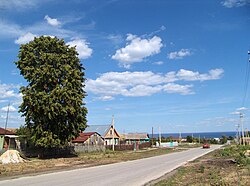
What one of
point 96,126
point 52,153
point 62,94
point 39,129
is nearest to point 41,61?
point 62,94

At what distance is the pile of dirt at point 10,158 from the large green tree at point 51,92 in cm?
398

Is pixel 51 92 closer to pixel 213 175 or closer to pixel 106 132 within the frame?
pixel 213 175

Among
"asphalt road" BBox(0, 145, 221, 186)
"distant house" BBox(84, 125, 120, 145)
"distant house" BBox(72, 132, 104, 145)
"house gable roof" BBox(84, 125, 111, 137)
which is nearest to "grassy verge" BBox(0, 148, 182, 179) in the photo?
"asphalt road" BBox(0, 145, 221, 186)

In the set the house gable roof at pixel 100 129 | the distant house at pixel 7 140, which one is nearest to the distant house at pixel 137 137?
the house gable roof at pixel 100 129

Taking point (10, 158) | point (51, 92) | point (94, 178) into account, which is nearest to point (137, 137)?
point (51, 92)

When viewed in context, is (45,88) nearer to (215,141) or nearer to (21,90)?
(21,90)

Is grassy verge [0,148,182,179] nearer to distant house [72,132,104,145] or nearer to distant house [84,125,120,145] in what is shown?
distant house [72,132,104,145]

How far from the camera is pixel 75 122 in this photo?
35000 mm

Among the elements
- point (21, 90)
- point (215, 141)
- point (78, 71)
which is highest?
point (78, 71)

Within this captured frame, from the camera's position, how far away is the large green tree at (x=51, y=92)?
32.2m

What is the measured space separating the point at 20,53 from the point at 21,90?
14.7ft

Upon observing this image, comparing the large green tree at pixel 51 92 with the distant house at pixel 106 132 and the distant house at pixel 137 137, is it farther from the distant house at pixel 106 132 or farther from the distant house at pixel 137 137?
the distant house at pixel 137 137

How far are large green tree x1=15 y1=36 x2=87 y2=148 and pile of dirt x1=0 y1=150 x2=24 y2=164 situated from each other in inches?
157

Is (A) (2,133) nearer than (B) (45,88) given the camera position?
No
